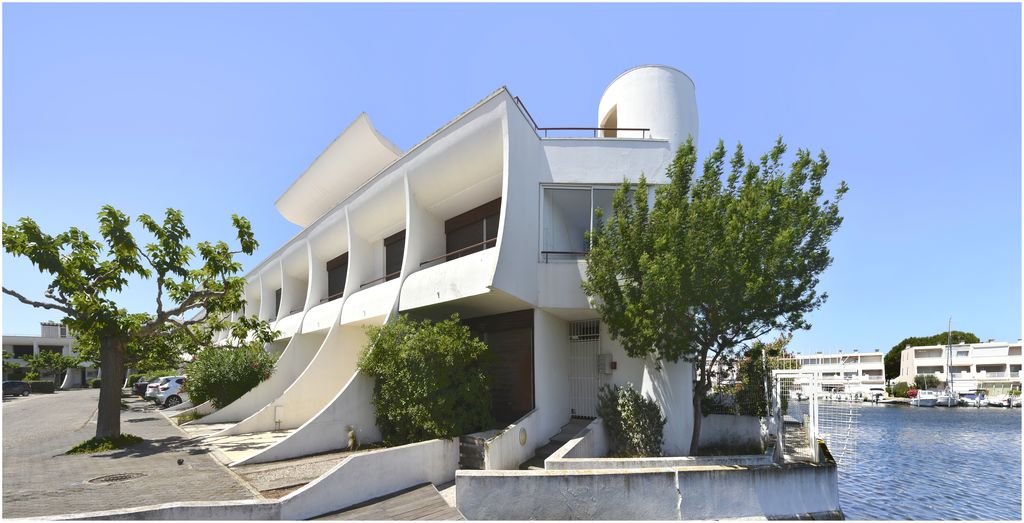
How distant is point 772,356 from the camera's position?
19297 millimetres

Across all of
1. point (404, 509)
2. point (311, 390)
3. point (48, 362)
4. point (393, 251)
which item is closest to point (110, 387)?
point (311, 390)

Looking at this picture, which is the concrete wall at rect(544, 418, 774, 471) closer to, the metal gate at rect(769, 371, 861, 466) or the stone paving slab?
the metal gate at rect(769, 371, 861, 466)

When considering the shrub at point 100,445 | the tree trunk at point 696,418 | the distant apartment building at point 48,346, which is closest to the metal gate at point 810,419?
the tree trunk at point 696,418

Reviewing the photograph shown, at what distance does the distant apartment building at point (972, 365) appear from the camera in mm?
64250

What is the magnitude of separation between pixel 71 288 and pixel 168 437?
19.4 ft

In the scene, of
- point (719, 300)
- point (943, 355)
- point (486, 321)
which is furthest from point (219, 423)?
point (943, 355)

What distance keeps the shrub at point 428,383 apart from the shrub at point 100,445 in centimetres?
795

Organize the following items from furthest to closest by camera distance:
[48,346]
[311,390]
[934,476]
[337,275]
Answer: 1. [48,346]
2. [337,275]
3. [934,476]
4. [311,390]

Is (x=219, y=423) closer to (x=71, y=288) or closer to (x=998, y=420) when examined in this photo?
(x=71, y=288)

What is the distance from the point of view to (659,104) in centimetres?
1511

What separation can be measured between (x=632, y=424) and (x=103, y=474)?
11977mm

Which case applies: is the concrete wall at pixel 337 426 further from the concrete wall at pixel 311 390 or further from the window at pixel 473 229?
the window at pixel 473 229

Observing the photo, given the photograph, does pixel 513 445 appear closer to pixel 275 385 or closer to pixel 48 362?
pixel 275 385

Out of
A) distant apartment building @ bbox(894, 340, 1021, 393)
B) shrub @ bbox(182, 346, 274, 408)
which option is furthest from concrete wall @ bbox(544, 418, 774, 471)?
distant apartment building @ bbox(894, 340, 1021, 393)
